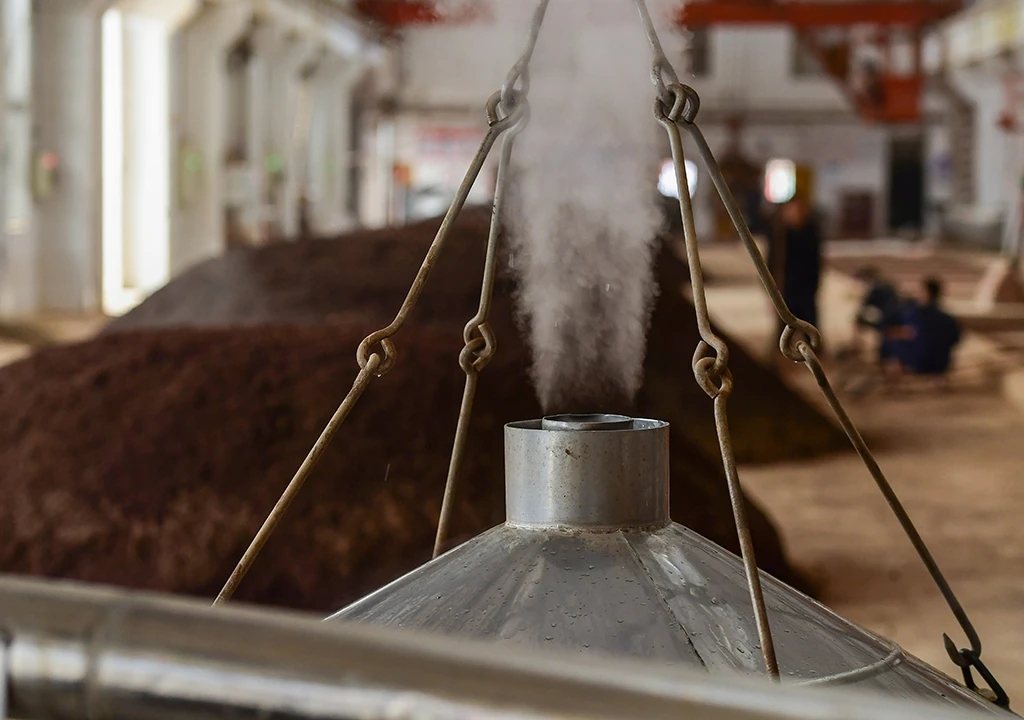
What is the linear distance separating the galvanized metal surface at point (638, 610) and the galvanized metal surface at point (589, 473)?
0.02 meters

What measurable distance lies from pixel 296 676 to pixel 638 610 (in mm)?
660

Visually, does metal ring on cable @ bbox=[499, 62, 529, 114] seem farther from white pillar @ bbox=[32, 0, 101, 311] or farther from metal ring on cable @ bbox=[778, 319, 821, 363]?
white pillar @ bbox=[32, 0, 101, 311]

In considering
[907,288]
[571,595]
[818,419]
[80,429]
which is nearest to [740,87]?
[907,288]

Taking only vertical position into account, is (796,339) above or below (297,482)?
above

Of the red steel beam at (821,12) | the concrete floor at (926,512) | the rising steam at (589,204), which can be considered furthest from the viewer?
the red steel beam at (821,12)

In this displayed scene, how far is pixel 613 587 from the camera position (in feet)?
4.68

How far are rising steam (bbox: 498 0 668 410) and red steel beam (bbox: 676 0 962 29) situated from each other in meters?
18.9

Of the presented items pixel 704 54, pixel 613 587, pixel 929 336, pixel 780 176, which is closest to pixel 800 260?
pixel 929 336

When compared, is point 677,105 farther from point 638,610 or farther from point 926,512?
point 926,512

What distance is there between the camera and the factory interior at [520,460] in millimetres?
810

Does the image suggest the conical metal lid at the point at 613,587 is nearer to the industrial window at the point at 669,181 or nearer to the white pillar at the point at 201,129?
the industrial window at the point at 669,181

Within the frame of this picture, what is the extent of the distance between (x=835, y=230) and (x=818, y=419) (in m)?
25.9

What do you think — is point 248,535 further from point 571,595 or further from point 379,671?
point 379,671

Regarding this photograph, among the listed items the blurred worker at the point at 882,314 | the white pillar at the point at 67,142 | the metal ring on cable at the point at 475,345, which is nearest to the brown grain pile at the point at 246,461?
the metal ring on cable at the point at 475,345
